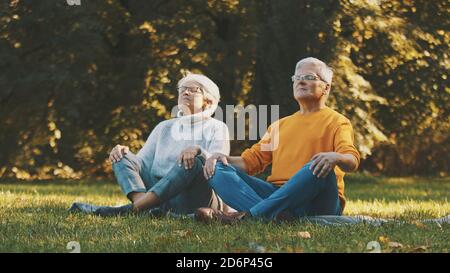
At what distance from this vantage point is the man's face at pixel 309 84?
6.13 m

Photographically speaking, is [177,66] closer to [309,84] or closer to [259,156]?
[259,156]

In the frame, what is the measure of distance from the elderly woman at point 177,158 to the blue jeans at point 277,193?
38 cm

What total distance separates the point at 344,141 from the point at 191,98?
138 centimetres

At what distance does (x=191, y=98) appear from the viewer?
668 centimetres

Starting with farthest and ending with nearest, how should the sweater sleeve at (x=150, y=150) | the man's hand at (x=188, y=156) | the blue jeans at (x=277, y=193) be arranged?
the sweater sleeve at (x=150, y=150) → the man's hand at (x=188, y=156) → the blue jeans at (x=277, y=193)

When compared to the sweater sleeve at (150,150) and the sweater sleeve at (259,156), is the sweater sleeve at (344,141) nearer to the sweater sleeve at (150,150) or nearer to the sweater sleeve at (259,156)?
the sweater sleeve at (259,156)

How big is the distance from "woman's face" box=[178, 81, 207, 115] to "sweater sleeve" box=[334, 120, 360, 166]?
1229 millimetres

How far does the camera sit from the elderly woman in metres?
6.52

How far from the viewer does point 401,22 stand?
51.6 ft

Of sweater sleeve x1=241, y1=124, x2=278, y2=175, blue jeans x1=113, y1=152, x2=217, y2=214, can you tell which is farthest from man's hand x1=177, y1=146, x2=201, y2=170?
sweater sleeve x1=241, y1=124, x2=278, y2=175

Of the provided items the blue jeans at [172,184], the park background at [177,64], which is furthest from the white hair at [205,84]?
the park background at [177,64]

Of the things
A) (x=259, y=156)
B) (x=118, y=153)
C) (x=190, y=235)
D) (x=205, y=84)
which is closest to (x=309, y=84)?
(x=259, y=156)

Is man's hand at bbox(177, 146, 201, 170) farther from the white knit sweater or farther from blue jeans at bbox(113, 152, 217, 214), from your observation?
the white knit sweater

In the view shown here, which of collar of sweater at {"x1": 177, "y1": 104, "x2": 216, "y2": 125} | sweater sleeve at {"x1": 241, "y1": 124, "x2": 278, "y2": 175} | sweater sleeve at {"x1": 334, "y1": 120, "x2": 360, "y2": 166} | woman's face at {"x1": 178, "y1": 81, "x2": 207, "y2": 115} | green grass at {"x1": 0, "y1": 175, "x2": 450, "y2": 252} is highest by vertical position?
woman's face at {"x1": 178, "y1": 81, "x2": 207, "y2": 115}
